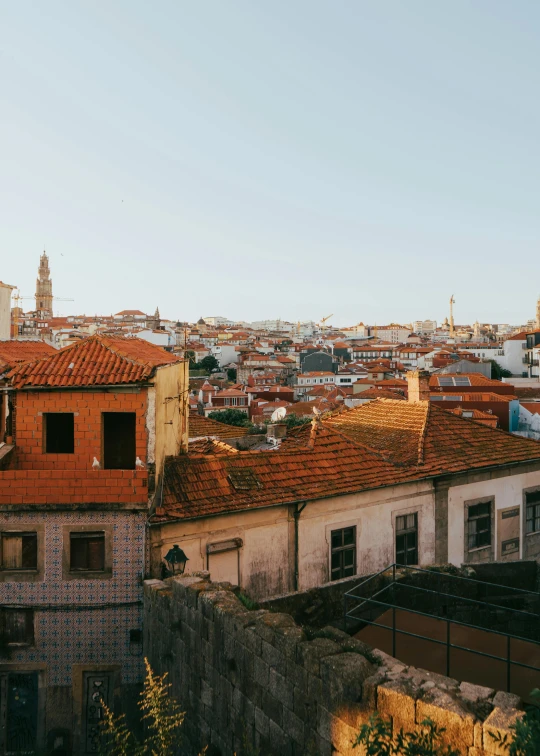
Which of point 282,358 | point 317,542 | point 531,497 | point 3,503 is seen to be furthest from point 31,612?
point 282,358

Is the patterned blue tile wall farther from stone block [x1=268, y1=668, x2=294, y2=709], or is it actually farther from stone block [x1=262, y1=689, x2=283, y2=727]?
stone block [x1=268, y1=668, x2=294, y2=709]

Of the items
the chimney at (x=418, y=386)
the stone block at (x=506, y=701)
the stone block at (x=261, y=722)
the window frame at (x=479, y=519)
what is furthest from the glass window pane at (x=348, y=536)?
the stone block at (x=506, y=701)

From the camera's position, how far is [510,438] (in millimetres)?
17391

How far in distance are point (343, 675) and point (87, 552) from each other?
6362mm

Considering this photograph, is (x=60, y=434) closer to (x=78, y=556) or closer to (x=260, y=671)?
(x=78, y=556)

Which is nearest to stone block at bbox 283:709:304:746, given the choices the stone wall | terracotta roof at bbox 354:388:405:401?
the stone wall

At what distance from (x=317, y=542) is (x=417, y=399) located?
24.2 ft

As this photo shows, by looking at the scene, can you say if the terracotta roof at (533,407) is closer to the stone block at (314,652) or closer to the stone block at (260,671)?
the stone block at (260,671)

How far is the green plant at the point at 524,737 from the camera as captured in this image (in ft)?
12.6

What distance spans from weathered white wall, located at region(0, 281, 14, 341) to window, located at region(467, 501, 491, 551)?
93.7 feet

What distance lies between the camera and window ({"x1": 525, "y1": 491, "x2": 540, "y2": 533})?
16.3 metres

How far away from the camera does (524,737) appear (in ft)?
12.8

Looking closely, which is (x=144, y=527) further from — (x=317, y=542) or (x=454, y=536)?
(x=454, y=536)

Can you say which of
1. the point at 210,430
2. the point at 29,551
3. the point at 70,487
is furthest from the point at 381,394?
the point at 29,551
